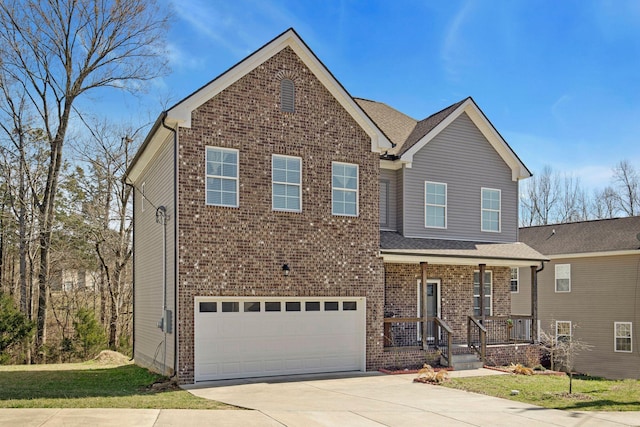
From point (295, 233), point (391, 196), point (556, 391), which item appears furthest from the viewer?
point (391, 196)

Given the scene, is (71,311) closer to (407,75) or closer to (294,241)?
(294,241)

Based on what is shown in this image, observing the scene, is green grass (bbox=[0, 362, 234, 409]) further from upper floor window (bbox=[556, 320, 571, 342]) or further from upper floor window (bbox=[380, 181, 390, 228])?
upper floor window (bbox=[556, 320, 571, 342])

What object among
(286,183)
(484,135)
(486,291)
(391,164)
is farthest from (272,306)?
(484,135)

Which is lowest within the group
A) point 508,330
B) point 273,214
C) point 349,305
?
point 508,330

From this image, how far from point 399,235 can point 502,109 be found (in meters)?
8.50

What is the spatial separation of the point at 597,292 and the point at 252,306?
17.2 meters

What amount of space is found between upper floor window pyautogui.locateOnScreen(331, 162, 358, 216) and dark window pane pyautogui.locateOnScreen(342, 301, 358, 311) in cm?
245

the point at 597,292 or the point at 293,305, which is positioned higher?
the point at 293,305

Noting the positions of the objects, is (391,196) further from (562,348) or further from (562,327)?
(562,327)

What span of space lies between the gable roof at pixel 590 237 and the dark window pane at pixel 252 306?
16.8 m

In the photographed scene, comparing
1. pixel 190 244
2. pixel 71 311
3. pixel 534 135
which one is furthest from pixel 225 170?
pixel 534 135

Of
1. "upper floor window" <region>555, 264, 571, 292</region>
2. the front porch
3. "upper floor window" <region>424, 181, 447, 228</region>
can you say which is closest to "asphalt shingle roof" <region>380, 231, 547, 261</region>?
"upper floor window" <region>424, 181, 447, 228</region>

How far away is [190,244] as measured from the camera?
45.2 ft

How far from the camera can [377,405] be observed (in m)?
11.3
